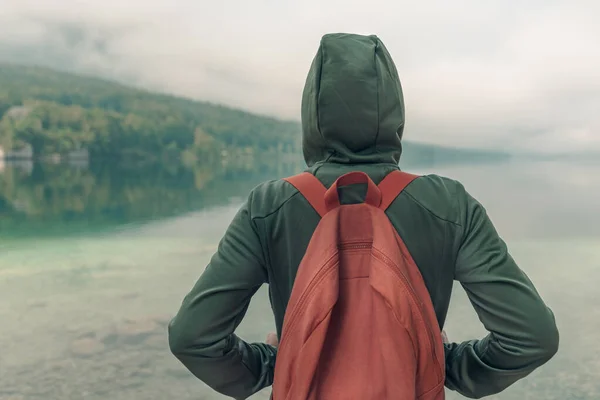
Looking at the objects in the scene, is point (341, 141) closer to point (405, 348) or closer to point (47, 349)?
point (405, 348)

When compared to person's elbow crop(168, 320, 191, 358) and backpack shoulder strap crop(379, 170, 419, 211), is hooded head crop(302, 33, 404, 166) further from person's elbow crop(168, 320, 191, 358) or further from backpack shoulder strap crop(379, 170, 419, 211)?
person's elbow crop(168, 320, 191, 358)

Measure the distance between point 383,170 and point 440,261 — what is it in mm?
187

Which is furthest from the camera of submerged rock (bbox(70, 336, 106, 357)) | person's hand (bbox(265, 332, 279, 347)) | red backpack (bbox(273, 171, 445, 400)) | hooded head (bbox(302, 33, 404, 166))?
submerged rock (bbox(70, 336, 106, 357))

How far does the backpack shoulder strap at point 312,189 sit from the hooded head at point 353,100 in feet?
0.24

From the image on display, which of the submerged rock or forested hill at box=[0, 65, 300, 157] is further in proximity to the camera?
forested hill at box=[0, 65, 300, 157]

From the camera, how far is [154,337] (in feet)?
16.2

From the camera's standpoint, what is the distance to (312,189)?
0.91 metres

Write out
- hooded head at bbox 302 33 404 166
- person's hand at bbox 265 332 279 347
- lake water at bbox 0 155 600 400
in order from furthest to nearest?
lake water at bbox 0 155 600 400 < person's hand at bbox 265 332 279 347 < hooded head at bbox 302 33 404 166

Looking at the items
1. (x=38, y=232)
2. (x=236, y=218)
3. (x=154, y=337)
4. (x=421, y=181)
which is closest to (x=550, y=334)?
(x=421, y=181)

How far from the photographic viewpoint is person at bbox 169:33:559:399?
90cm

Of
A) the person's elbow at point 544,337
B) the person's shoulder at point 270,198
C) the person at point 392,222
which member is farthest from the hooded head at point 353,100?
the person's elbow at point 544,337

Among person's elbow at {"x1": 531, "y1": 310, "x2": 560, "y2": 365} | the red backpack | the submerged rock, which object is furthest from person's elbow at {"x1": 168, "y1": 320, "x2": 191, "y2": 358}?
the submerged rock

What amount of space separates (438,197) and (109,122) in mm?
67632

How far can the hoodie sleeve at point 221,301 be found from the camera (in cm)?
91
